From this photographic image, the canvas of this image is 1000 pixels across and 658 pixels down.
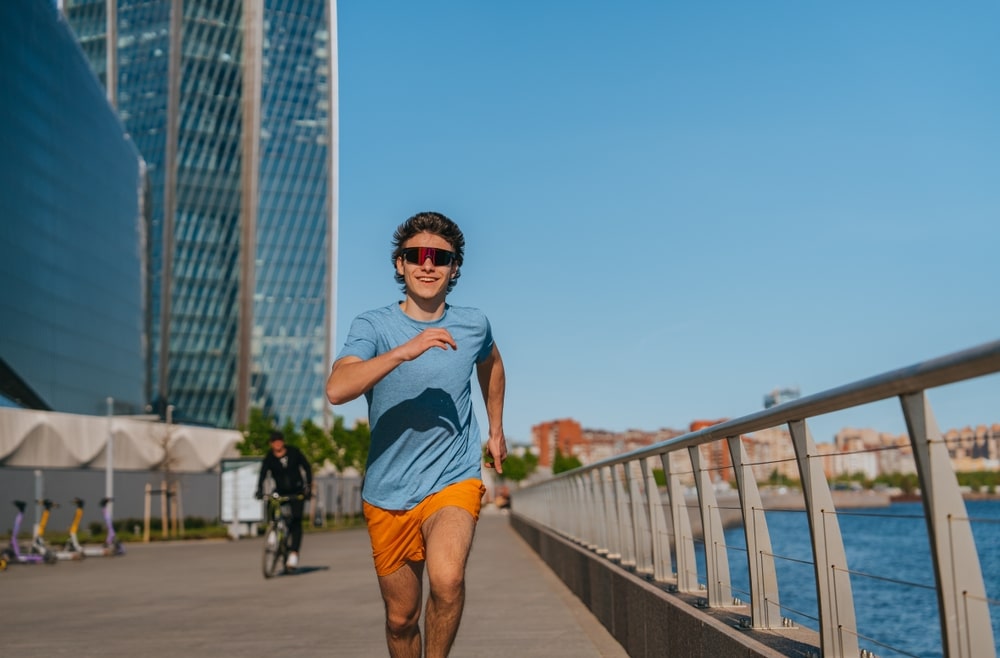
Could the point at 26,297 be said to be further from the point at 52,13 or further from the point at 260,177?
the point at 260,177

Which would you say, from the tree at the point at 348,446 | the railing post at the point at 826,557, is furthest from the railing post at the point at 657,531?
the tree at the point at 348,446

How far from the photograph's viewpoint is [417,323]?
16.3 feet

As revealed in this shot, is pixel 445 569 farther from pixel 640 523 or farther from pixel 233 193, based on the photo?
pixel 233 193

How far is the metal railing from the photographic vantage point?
3033 mm

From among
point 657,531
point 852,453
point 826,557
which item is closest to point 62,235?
point 657,531

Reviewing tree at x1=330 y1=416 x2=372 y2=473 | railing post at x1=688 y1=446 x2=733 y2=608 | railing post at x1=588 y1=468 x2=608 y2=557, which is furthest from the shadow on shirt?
tree at x1=330 y1=416 x2=372 y2=473

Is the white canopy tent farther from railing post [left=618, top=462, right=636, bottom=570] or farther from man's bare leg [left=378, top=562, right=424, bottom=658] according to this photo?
man's bare leg [left=378, top=562, right=424, bottom=658]

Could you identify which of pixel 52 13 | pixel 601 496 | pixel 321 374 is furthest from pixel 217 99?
pixel 601 496

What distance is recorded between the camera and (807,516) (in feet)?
14.4

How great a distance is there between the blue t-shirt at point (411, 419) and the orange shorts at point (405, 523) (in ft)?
0.10

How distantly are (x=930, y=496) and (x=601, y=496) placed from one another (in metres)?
8.06

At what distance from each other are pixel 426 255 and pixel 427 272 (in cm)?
7

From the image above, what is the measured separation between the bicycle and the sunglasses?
11913 mm

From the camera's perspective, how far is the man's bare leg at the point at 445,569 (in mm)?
4680
